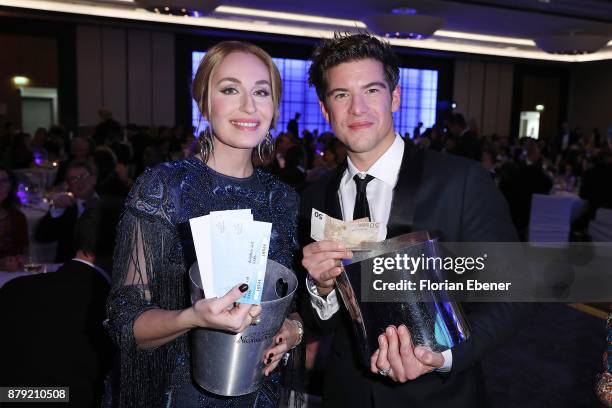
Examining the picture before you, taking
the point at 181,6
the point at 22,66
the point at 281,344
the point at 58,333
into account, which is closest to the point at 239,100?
the point at 281,344

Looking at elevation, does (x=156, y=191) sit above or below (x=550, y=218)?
above

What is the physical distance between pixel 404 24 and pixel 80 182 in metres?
7.74

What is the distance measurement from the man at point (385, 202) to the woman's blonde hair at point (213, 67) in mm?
158

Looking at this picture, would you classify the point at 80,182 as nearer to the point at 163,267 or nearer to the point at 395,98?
the point at 163,267

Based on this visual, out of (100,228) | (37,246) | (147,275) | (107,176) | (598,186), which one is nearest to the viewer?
(147,275)

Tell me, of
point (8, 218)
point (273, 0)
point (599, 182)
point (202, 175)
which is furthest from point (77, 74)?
point (202, 175)

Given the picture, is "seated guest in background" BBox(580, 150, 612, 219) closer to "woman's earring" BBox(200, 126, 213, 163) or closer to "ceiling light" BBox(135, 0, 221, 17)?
"woman's earring" BBox(200, 126, 213, 163)

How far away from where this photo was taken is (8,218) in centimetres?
378

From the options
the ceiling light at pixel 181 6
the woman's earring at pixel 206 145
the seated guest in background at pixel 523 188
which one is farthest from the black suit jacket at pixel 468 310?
the ceiling light at pixel 181 6

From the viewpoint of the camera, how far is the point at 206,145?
5.54 feet

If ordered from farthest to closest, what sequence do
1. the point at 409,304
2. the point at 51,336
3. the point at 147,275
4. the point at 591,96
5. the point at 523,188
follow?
the point at 591,96 < the point at 523,188 < the point at 51,336 < the point at 147,275 < the point at 409,304

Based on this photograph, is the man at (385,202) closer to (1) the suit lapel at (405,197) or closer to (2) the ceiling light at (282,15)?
(1) the suit lapel at (405,197)

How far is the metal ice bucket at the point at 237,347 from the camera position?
3.84 ft

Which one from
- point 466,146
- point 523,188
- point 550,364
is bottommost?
point 550,364
